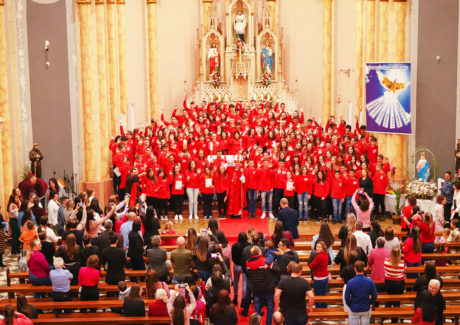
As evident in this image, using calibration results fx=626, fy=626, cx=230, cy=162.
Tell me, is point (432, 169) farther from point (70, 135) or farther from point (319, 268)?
point (70, 135)

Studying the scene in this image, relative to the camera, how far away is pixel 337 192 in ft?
51.8

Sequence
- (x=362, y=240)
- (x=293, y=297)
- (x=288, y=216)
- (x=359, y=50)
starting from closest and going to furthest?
(x=293, y=297)
(x=362, y=240)
(x=288, y=216)
(x=359, y=50)

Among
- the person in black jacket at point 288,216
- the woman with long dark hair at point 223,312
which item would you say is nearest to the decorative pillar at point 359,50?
the person in black jacket at point 288,216

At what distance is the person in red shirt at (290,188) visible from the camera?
625 inches

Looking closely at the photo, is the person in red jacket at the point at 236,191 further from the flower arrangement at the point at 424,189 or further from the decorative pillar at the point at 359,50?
the decorative pillar at the point at 359,50

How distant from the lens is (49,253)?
1070 centimetres

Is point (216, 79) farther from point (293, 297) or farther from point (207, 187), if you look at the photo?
point (293, 297)

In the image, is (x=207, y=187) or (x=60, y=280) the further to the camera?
(x=207, y=187)

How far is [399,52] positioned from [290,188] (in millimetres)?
4856

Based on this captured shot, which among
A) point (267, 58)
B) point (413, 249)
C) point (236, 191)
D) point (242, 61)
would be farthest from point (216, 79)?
point (413, 249)

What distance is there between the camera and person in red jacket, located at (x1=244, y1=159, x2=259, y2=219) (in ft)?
53.1

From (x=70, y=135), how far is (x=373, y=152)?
8426mm

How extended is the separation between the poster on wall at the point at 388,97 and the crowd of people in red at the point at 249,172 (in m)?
0.63

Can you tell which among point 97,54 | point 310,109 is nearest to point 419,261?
point 97,54
